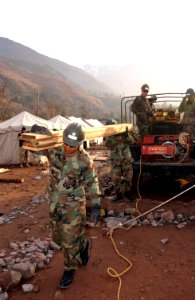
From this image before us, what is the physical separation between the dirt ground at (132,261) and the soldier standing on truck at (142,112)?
221 centimetres

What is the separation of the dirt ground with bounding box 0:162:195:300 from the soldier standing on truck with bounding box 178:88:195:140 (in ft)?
5.44

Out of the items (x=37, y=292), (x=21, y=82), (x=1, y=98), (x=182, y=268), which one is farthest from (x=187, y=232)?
(x=21, y=82)

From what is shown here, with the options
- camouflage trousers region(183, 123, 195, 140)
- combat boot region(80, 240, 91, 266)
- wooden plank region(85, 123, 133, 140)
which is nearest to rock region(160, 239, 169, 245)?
combat boot region(80, 240, 91, 266)

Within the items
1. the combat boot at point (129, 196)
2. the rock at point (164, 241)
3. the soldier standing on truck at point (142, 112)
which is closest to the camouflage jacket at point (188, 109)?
the soldier standing on truck at point (142, 112)

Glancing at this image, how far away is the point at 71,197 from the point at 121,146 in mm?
3946

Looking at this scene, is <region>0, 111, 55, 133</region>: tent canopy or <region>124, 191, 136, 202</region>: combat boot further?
<region>0, 111, 55, 133</region>: tent canopy

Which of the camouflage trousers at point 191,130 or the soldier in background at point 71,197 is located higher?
the camouflage trousers at point 191,130

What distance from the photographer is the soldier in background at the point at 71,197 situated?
14.7ft

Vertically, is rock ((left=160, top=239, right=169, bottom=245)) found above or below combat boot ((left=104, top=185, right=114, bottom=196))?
below

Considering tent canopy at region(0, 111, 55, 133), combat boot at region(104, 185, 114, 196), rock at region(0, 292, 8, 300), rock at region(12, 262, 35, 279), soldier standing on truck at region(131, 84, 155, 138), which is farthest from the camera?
tent canopy at region(0, 111, 55, 133)

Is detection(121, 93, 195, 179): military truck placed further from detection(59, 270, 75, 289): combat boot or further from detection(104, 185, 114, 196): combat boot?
detection(59, 270, 75, 289): combat boot

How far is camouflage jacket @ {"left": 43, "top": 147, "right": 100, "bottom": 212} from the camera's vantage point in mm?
4531

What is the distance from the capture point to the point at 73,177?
14.9ft

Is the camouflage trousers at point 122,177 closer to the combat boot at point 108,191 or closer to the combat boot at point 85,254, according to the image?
the combat boot at point 108,191
